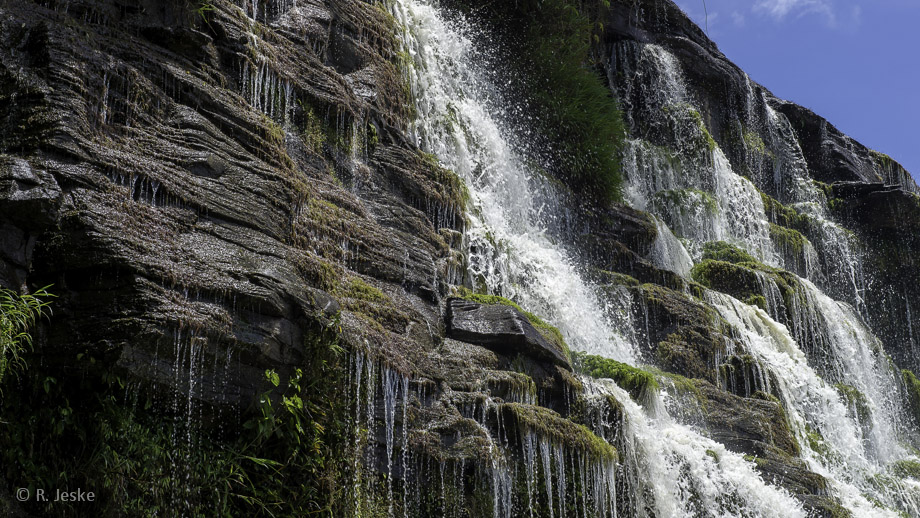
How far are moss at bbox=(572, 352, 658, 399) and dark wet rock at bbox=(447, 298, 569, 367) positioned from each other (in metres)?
1.43

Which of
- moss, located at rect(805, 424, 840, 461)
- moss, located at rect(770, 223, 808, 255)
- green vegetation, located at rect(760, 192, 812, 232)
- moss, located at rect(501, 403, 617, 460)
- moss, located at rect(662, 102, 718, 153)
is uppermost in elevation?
moss, located at rect(662, 102, 718, 153)

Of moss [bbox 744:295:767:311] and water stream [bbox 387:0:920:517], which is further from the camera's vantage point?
moss [bbox 744:295:767:311]

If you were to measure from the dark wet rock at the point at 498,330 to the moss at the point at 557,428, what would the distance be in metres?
1.01

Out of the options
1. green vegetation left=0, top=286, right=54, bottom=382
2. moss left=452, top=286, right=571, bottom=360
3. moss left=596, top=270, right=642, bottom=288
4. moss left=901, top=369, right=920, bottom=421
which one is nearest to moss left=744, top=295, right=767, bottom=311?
moss left=596, top=270, right=642, bottom=288

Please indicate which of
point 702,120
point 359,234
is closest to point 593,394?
point 359,234

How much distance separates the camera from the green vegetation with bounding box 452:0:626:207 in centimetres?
1902

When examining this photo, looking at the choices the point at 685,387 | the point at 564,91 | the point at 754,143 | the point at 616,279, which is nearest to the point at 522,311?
the point at 685,387

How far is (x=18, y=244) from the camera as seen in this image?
Answer: 22.2 ft

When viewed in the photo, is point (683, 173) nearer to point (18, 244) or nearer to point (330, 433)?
point (330, 433)

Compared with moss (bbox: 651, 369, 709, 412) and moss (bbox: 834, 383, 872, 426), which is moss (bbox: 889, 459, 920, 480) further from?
moss (bbox: 651, 369, 709, 412)

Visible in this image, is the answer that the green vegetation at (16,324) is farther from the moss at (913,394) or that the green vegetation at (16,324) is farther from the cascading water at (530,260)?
the moss at (913,394)

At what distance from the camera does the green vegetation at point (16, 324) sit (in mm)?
6398

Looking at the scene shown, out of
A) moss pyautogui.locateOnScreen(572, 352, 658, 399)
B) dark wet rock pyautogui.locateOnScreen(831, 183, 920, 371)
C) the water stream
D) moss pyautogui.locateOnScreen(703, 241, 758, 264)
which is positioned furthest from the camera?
dark wet rock pyautogui.locateOnScreen(831, 183, 920, 371)

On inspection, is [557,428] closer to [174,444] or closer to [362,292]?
[362,292]
